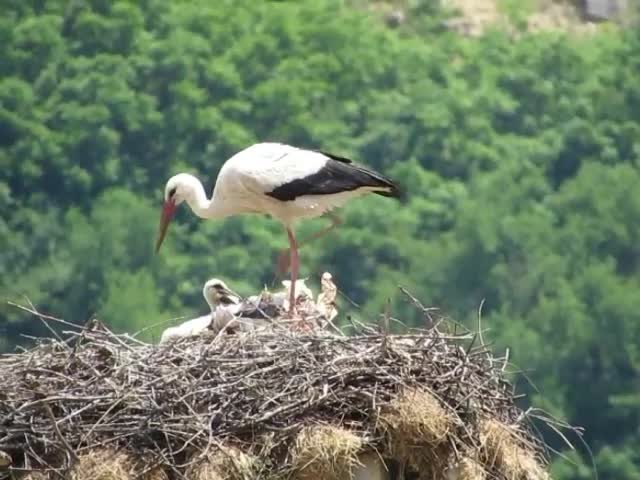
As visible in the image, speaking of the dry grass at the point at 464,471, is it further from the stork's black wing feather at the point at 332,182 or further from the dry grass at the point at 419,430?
the stork's black wing feather at the point at 332,182

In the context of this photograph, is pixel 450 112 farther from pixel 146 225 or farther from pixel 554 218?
pixel 146 225

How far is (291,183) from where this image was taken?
53.6 ft

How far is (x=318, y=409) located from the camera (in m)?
13.8

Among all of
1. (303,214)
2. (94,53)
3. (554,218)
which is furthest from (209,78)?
(303,214)

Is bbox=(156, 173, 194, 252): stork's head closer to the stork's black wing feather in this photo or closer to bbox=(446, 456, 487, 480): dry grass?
the stork's black wing feather

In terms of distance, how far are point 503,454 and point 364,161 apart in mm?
34961

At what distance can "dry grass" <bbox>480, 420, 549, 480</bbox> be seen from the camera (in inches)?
557

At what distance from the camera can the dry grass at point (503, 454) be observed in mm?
14148

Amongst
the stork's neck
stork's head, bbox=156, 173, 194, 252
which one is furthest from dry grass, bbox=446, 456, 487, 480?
stork's head, bbox=156, 173, 194, 252

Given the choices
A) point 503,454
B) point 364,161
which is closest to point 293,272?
point 503,454

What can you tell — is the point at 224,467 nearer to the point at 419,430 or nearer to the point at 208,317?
the point at 419,430

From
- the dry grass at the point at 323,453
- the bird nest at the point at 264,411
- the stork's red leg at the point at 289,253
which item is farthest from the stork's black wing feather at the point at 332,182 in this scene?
the dry grass at the point at 323,453

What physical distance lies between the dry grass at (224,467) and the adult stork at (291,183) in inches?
102

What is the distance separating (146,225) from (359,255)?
11.2 ft
